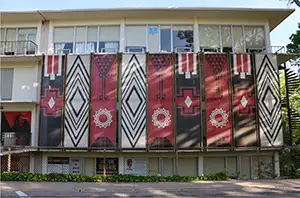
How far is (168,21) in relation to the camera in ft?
58.0

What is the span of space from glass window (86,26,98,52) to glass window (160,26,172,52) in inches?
167

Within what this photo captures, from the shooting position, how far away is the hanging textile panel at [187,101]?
1588 centimetres

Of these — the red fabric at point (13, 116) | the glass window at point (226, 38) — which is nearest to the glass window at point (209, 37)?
the glass window at point (226, 38)

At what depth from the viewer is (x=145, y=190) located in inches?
430

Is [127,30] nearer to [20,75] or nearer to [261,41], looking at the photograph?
[20,75]

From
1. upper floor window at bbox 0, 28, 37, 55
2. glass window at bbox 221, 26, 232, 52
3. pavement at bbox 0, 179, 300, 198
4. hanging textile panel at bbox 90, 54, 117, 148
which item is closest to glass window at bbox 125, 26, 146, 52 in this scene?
hanging textile panel at bbox 90, 54, 117, 148

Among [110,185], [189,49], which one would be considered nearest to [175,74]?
[189,49]

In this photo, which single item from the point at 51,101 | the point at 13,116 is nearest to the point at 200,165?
the point at 51,101

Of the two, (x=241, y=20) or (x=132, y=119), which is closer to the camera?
(x=132, y=119)

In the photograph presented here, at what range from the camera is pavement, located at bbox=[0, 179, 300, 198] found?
10.1 m

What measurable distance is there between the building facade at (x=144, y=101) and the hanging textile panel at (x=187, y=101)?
6 centimetres

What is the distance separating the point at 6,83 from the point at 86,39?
5.79 metres

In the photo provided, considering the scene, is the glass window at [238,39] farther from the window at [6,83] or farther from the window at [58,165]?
the window at [6,83]

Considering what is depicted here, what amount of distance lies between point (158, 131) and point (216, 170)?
4.21m
